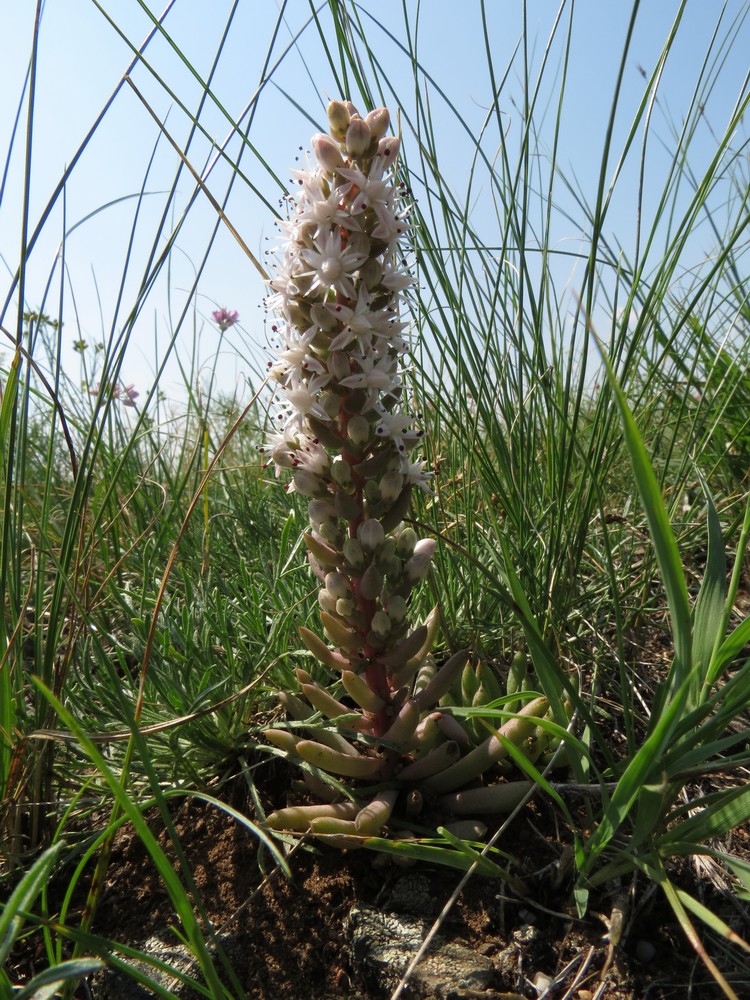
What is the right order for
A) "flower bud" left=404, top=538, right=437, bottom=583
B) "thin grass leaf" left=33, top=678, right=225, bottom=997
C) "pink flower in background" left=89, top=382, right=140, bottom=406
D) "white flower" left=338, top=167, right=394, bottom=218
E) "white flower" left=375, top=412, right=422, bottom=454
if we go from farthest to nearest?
"pink flower in background" left=89, top=382, right=140, bottom=406, "flower bud" left=404, top=538, right=437, bottom=583, "white flower" left=375, top=412, right=422, bottom=454, "white flower" left=338, top=167, right=394, bottom=218, "thin grass leaf" left=33, top=678, right=225, bottom=997

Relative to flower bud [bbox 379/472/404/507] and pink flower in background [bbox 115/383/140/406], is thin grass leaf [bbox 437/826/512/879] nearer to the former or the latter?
flower bud [bbox 379/472/404/507]

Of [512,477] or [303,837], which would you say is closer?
[303,837]

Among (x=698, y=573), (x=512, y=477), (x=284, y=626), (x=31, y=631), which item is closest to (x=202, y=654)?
(x=284, y=626)

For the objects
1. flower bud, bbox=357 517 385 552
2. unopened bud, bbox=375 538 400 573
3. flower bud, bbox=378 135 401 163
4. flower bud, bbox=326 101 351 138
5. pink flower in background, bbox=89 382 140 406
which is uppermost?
pink flower in background, bbox=89 382 140 406

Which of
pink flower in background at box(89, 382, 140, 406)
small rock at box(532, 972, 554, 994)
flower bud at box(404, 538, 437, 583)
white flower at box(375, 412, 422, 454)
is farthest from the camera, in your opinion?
pink flower in background at box(89, 382, 140, 406)

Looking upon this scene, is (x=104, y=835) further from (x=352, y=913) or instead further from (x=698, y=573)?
(x=698, y=573)

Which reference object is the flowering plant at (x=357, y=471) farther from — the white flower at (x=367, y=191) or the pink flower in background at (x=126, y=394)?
the pink flower in background at (x=126, y=394)

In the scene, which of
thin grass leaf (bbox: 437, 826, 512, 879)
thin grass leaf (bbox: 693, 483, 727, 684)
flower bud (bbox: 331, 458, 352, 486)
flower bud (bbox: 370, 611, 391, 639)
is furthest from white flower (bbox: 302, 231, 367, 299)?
thin grass leaf (bbox: 437, 826, 512, 879)

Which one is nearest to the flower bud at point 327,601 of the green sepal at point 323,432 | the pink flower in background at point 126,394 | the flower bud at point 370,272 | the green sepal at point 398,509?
the green sepal at point 398,509
